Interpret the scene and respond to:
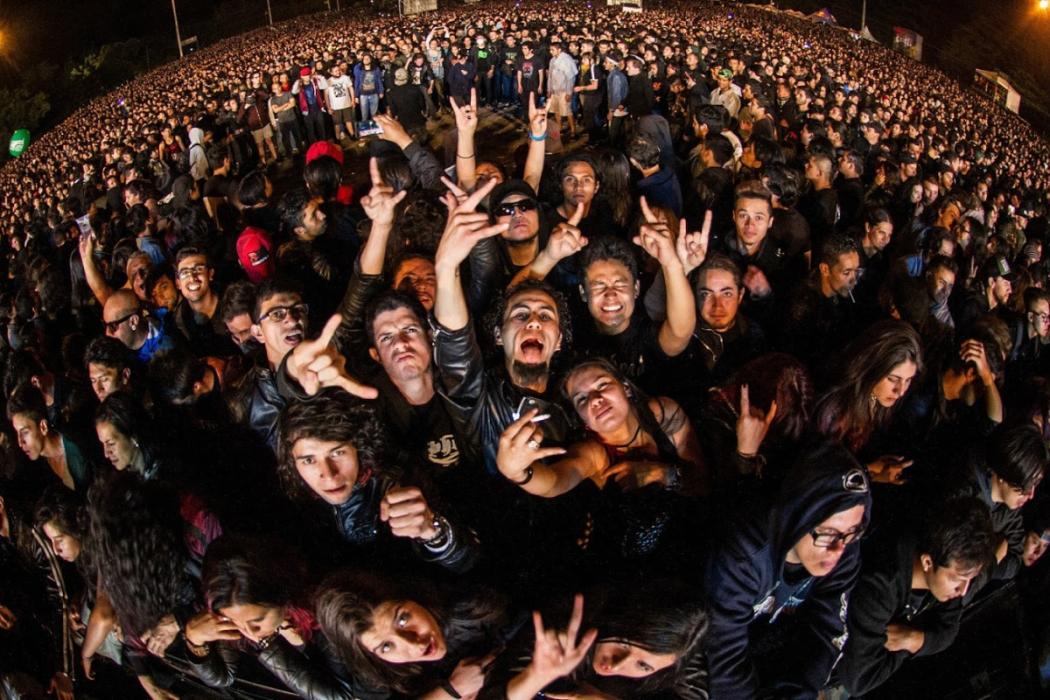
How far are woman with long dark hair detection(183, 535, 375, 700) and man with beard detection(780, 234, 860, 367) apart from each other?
276 centimetres

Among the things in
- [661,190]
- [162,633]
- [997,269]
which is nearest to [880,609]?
[162,633]

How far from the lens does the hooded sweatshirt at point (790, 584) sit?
2.22 m

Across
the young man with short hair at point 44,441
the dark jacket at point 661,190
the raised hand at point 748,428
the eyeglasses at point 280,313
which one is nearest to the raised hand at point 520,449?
the raised hand at point 748,428

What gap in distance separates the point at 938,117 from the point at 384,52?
34.2 feet

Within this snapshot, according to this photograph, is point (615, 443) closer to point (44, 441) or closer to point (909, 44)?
point (44, 441)

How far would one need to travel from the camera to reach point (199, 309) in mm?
4453

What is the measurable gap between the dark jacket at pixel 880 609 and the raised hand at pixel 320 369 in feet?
6.58

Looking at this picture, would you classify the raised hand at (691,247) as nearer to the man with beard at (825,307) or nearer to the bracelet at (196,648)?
the man with beard at (825,307)

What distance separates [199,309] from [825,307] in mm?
3825

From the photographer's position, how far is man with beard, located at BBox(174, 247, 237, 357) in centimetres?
434

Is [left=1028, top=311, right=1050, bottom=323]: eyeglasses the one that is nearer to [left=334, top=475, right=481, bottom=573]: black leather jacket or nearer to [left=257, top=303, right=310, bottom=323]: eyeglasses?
[left=334, top=475, right=481, bottom=573]: black leather jacket

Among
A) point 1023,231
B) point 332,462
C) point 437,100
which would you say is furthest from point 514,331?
point 437,100

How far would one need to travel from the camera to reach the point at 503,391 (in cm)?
296

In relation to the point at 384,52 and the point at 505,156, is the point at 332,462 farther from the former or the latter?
the point at 384,52
